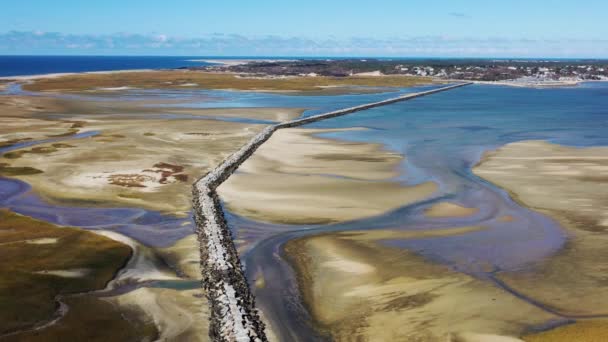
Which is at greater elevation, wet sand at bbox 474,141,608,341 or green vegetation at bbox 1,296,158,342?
wet sand at bbox 474,141,608,341

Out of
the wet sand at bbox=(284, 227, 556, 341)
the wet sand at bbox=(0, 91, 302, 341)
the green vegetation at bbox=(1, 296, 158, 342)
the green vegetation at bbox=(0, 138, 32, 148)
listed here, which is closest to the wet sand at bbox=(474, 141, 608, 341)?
the wet sand at bbox=(284, 227, 556, 341)

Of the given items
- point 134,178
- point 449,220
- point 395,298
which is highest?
point 134,178

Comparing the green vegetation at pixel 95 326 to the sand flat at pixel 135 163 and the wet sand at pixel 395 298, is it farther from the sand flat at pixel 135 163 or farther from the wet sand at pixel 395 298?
the sand flat at pixel 135 163

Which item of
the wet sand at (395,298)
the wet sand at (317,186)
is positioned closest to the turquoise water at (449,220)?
the wet sand at (395,298)

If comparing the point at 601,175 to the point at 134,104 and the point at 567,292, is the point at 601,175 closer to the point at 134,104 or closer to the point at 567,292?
the point at 567,292

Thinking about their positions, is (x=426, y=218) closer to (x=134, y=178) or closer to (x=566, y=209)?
(x=566, y=209)

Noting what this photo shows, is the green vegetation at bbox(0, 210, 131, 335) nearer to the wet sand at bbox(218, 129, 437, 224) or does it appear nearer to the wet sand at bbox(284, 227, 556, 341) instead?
the wet sand at bbox(284, 227, 556, 341)

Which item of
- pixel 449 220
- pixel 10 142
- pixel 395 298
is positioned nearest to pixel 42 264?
pixel 395 298
